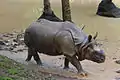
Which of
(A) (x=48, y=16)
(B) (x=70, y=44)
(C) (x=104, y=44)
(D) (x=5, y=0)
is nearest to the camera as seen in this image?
(B) (x=70, y=44)

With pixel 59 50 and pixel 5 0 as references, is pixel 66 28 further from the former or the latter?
pixel 5 0

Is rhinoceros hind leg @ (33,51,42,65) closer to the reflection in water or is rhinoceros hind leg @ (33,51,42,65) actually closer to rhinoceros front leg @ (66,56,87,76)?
rhinoceros front leg @ (66,56,87,76)

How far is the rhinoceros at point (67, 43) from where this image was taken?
24.1 feet

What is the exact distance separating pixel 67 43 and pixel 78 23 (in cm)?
746

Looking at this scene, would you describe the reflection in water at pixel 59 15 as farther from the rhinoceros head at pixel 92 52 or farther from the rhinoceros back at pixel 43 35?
the rhinoceros head at pixel 92 52

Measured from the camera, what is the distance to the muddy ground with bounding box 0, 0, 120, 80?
7.92m

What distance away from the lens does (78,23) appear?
14.7 metres

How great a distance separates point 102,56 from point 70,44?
0.74 m

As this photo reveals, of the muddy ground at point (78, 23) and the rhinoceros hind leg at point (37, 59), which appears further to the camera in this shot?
the rhinoceros hind leg at point (37, 59)

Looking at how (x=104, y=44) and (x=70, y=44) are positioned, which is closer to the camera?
(x=70, y=44)

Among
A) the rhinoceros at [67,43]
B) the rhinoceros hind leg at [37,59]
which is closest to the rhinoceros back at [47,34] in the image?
the rhinoceros at [67,43]

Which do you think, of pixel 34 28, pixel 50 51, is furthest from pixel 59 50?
pixel 34 28

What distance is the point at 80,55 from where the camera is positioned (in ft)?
24.4

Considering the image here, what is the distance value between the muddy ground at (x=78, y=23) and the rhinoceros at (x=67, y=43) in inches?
15.7
